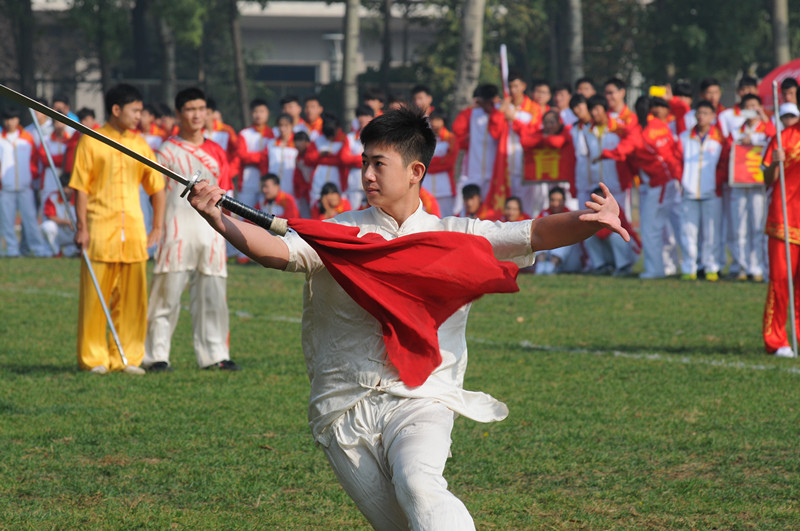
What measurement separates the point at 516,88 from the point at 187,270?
907cm

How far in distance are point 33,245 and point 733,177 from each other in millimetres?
10828

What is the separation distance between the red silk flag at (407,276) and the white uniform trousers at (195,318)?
5117 millimetres

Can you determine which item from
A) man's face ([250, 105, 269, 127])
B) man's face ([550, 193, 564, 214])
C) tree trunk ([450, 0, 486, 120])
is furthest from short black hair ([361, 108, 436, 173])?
tree trunk ([450, 0, 486, 120])

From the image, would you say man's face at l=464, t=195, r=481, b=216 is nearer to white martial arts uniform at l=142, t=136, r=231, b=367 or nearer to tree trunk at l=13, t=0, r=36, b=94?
white martial arts uniform at l=142, t=136, r=231, b=367

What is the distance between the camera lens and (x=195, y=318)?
893cm

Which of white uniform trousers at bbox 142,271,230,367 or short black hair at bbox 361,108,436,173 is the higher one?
short black hair at bbox 361,108,436,173

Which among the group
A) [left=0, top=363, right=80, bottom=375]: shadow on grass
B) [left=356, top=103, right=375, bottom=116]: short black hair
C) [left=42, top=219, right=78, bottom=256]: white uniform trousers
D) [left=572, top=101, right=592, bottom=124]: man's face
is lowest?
[left=0, top=363, right=80, bottom=375]: shadow on grass

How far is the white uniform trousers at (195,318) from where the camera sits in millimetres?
8836

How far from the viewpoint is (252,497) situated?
18.2 feet

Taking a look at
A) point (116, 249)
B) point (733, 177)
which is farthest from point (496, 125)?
point (116, 249)

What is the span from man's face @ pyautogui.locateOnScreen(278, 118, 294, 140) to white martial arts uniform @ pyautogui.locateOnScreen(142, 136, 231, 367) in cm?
911

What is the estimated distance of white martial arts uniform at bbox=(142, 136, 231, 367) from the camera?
8.81 metres

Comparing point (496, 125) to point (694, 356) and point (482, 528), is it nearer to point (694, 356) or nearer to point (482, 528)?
point (694, 356)

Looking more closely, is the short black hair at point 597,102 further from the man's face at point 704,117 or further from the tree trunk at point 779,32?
the tree trunk at point 779,32
